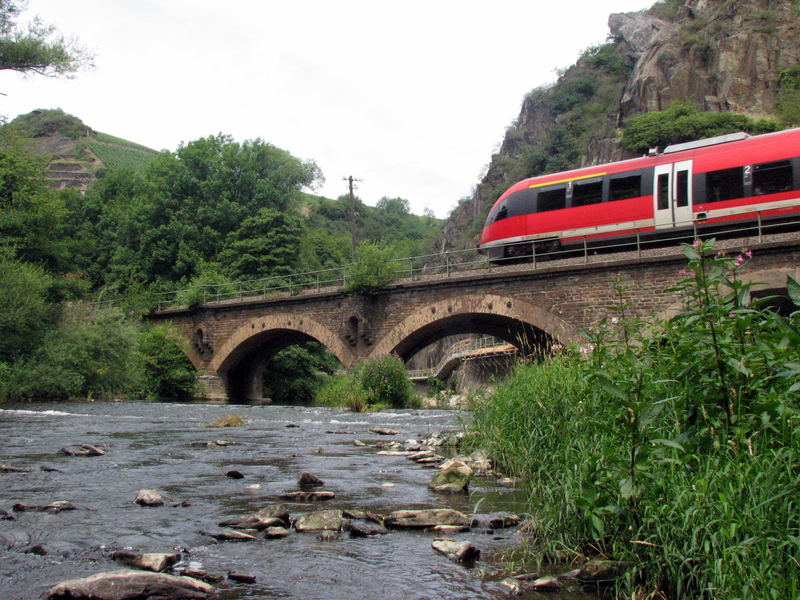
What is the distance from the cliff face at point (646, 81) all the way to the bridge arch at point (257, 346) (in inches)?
1105

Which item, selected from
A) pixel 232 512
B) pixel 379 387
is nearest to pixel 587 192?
pixel 379 387

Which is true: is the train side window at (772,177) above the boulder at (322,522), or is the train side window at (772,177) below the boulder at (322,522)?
above

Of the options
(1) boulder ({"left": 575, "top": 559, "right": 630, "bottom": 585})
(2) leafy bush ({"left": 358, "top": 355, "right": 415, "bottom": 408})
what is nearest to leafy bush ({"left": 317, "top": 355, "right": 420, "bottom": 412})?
(2) leafy bush ({"left": 358, "top": 355, "right": 415, "bottom": 408})

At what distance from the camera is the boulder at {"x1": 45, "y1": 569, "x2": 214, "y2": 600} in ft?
10.1

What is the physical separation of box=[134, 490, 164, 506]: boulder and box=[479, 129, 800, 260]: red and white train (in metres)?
14.5

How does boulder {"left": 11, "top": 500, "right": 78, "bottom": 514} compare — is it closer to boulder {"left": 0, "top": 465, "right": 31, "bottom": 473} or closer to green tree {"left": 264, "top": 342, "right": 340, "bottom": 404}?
boulder {"left": 0, "top": 465, "right": 31, "bottom": 473}

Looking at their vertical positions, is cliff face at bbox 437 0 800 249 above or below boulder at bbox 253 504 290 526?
above

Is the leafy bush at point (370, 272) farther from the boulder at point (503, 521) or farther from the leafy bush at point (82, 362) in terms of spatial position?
the boulder at point (503, 521)

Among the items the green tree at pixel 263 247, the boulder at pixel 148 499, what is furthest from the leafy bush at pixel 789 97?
the boulder at pixel 148 499

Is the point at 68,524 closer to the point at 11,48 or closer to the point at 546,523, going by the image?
the point at 546,523

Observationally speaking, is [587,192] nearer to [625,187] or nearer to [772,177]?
[625,187]

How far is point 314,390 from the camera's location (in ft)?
126

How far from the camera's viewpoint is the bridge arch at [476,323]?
20047 millimetres

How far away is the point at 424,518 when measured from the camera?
15.5ft
